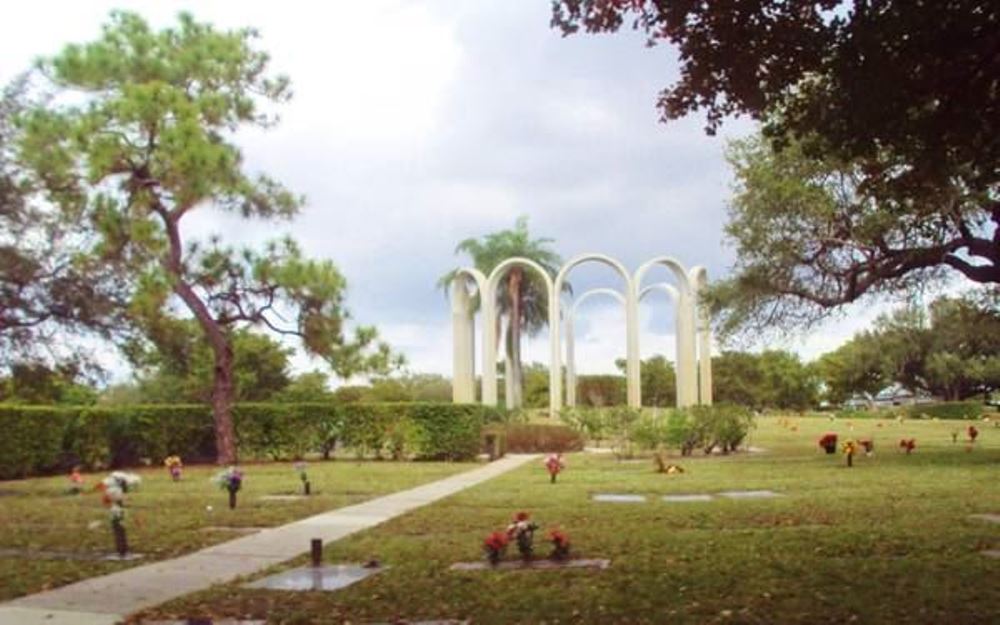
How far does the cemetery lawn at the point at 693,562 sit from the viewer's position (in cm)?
689

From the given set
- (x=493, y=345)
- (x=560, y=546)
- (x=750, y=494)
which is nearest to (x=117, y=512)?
(x=560, y=546)

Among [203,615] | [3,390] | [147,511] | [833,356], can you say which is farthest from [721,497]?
[833,356]

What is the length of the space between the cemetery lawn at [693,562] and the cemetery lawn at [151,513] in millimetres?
1717

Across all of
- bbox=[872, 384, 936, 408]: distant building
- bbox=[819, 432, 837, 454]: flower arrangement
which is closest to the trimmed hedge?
bbox=[819, 432, 837, 454]: flower arrangement

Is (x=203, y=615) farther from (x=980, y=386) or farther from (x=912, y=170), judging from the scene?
(x=980, y=386)

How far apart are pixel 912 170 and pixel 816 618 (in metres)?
5.13

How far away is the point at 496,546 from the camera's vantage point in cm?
880

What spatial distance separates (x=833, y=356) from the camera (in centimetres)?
8025

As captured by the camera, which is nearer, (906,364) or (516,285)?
(516,285)

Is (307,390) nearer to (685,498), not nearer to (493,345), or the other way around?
(493,345)

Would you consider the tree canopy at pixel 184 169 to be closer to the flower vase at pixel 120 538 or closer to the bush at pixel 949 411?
the flower vase at pixel 120 538

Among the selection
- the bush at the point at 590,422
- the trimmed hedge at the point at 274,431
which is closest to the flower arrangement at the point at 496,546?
the trimmed hedge at the point at 274,431

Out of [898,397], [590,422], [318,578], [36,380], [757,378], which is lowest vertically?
[318,578]

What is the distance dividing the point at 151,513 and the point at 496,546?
715 centimetres
